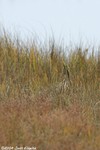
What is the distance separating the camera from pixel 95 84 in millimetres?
4707

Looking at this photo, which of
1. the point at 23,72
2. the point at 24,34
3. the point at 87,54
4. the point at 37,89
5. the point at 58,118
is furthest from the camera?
the point at 24,34

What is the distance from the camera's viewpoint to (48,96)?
4.23 m

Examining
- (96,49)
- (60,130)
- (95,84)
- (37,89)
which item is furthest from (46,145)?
(96,49)

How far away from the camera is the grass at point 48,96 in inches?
133

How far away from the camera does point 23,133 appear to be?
3393 mm

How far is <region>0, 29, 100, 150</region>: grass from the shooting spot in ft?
11.1

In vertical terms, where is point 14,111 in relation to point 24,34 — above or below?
below

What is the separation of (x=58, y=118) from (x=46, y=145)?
385 millimetres

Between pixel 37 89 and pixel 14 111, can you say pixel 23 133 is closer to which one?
pixel 14 111

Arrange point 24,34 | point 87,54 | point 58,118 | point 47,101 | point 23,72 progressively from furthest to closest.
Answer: point 24,34 < point 87,54 < point 23,72 < point 47,101 < point 58,118

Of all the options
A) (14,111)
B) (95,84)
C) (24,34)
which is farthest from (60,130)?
(24,34)

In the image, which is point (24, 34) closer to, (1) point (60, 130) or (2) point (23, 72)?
(2) point (23, 72)

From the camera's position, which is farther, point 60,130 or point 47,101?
point 47,101

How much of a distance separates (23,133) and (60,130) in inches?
12.5
